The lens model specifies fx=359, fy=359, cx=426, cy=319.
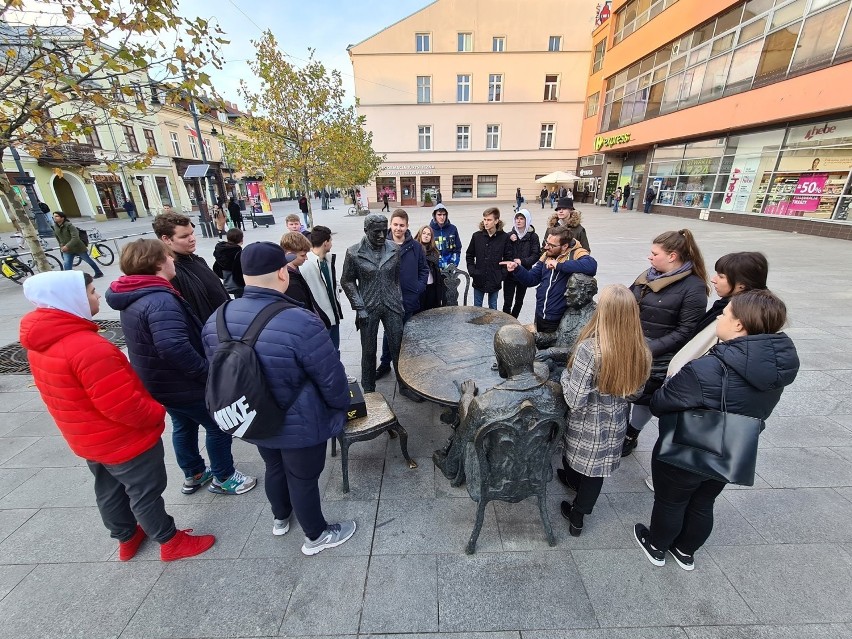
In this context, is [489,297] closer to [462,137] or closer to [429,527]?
[429,527]

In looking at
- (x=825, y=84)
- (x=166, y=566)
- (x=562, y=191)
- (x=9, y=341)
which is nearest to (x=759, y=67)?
Answer: (x=825, y=84)

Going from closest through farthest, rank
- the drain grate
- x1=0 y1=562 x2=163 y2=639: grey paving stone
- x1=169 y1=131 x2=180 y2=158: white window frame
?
x1=0 y1=562 x2=163 y2=639: grey paving stone, the drain grate, x1=169 y1=131 x2=180 y2=158: white window frame

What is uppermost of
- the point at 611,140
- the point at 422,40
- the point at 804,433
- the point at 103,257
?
the point at 422,40

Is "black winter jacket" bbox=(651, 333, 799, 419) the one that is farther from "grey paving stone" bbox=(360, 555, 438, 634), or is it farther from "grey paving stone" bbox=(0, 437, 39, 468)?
"grey paving stone" bbox=(0, 437, 39, 468)

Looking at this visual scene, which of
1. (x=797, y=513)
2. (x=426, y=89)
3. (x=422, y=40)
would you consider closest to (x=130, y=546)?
(x=797, y=513)

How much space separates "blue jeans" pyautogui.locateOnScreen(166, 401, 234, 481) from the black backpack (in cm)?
97

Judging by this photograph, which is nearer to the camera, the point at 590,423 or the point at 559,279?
the point at 590,423

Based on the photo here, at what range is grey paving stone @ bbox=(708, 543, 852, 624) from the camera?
1.86 meters

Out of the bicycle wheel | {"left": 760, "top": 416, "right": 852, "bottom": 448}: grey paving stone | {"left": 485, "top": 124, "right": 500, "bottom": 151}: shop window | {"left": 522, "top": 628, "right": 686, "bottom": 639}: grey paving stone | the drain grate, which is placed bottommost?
{"left": 760, "top": 416, "right": 852, "bottom": 448}: grey paving stone

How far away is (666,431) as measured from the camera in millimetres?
1855

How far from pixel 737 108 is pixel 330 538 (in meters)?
20.1

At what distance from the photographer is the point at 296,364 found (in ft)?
5.76

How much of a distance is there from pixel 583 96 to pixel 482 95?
26.9 ft

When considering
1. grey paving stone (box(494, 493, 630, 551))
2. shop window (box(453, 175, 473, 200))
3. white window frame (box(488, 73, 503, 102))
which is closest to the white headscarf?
grey paving stone (box(494, 493, 630, 551))
